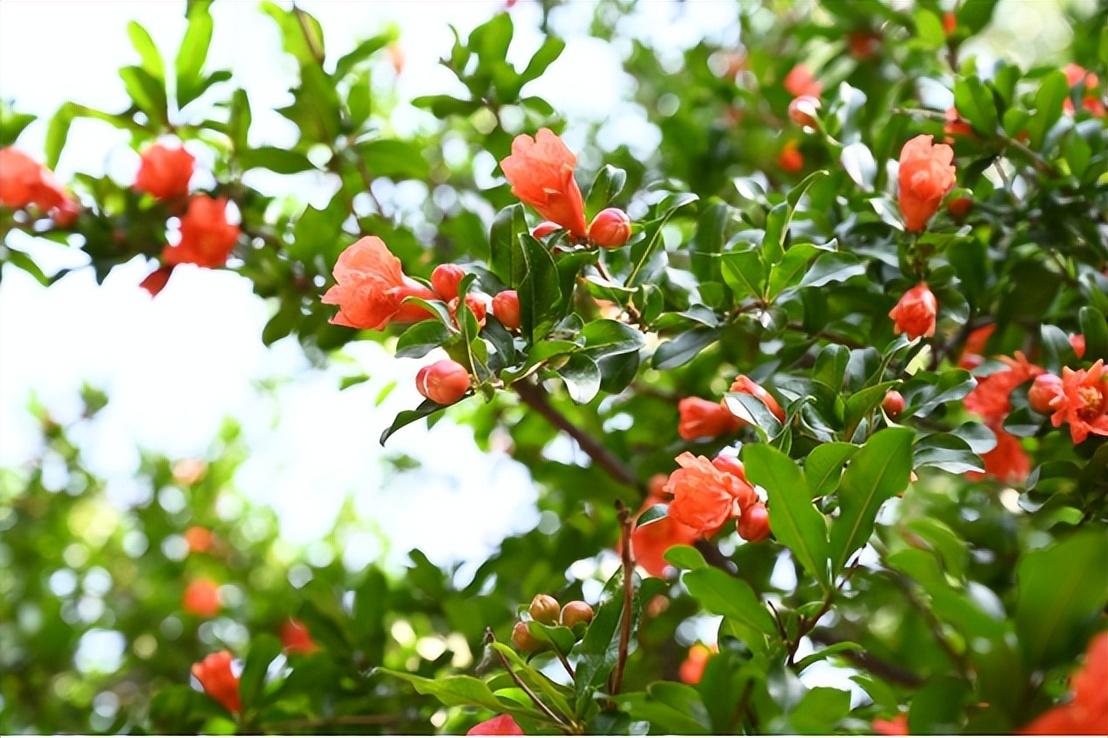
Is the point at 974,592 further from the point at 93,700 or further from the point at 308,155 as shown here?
the point at 93,700

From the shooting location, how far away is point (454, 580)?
1320 millimetres

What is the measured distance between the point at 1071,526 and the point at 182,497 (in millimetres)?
1877

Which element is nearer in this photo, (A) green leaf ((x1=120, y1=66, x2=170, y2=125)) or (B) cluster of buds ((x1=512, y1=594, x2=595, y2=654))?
(B) cluster of buds ((x1=512, y1=594, x2=595, y2=654))

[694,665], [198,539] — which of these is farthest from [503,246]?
[198,539]

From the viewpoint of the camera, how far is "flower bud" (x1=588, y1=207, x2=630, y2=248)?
85 cm

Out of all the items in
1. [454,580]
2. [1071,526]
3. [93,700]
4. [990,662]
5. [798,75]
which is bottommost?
[93,700]

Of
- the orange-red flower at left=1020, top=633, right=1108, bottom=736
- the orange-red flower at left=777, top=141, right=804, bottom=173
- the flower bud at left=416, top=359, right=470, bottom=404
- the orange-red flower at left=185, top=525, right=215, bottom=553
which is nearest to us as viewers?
the orange-red flower at left=1020, top=633, right=1108, bottom=736

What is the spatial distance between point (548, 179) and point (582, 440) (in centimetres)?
40

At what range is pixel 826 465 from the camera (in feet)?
2.31

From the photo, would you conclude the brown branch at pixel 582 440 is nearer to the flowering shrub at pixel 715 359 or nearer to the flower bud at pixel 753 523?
the flowering shrub at pixel 715 359

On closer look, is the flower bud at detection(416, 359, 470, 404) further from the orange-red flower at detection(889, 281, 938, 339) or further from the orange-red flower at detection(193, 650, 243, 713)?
the orange-red flower at detection(193, 650, 243, 713)

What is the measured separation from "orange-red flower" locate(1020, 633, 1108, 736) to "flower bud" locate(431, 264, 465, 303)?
1.62 feet

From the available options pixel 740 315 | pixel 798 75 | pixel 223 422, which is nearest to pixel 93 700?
pixel 223 422

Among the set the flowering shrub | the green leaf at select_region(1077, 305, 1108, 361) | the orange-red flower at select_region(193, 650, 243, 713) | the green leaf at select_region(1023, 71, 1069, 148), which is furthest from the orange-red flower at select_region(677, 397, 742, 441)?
the orange-red flower at select_region(193, 650, 243, 713)
